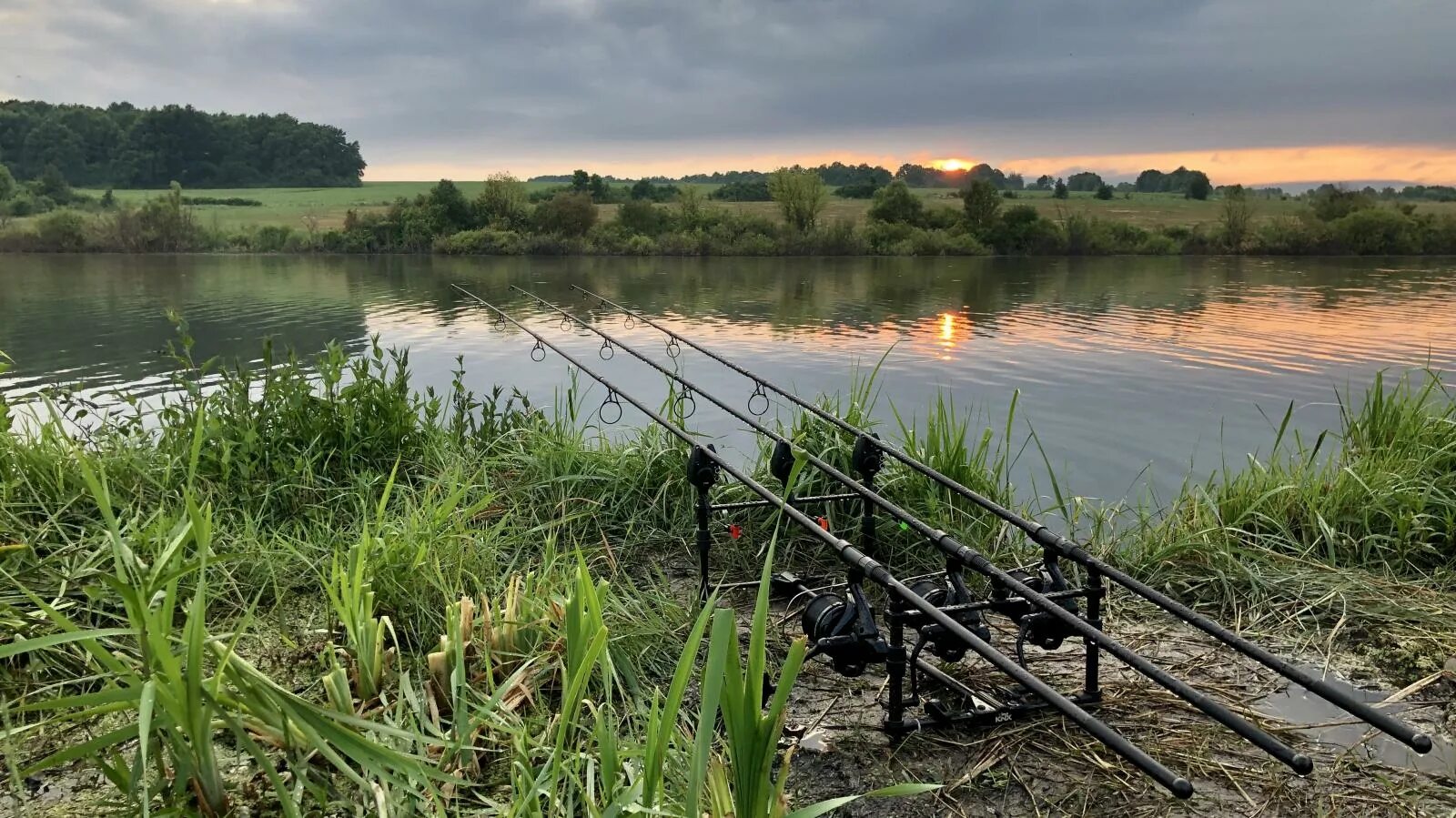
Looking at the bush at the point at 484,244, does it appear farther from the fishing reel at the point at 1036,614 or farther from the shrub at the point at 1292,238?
the fishing reel at the point at 1036,614

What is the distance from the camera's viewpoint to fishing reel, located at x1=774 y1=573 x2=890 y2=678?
8.16 feet

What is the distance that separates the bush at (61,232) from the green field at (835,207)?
551cm

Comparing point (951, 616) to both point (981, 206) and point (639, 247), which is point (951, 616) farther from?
point (981, 206)

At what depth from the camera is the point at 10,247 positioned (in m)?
41.7

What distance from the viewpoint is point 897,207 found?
47.0 meters

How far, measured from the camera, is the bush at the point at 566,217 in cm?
4422

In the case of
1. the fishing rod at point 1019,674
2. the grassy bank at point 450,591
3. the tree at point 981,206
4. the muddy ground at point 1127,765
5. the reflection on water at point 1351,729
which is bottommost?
the reflection on water at point 1351,729

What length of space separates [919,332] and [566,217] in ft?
96.5

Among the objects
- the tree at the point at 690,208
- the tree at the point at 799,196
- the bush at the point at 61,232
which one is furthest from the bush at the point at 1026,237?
the bush at the point at 61,232

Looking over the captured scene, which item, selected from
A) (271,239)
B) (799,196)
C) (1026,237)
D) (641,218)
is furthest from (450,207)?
(1026,237)

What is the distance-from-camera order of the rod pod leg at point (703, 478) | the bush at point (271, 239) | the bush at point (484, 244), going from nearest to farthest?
the rod pod leg at point (703, 478) < the bush at point (484, 244) < the bush at point (271, 239)

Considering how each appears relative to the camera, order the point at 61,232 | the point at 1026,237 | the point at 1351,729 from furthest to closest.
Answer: the point at 1026,237, the point at 61,232, the point at 1351,729

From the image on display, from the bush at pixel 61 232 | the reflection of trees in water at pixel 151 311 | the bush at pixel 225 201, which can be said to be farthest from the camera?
the bush at pixel 225 201

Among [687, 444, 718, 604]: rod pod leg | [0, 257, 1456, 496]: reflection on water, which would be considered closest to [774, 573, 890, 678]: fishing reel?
[687, 444, 718, 604]: rod pod leg
